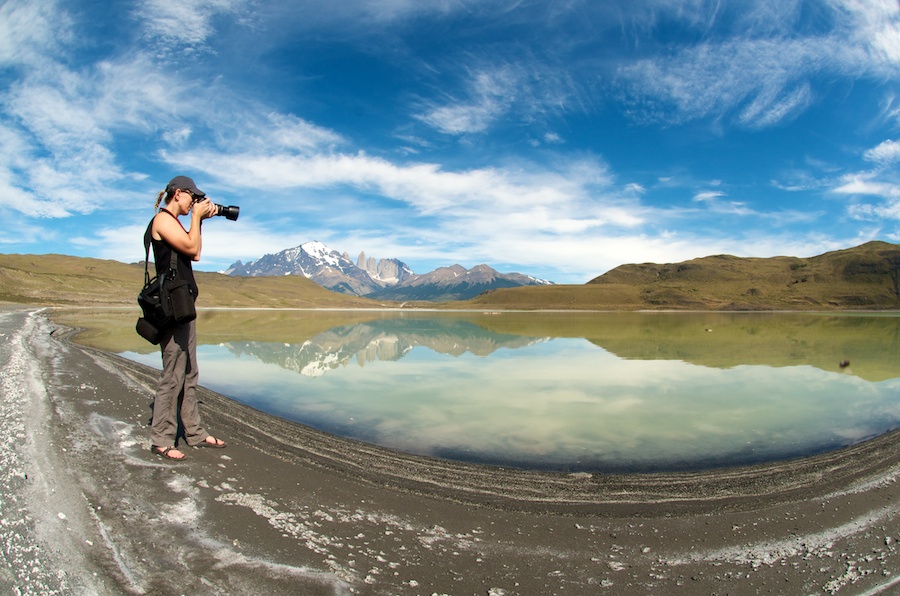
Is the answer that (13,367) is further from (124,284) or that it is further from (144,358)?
(124,284)

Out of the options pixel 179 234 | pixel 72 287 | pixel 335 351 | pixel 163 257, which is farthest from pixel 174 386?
pixel 72 287

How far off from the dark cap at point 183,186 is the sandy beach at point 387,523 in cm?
343

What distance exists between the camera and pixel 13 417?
6602 millimetres

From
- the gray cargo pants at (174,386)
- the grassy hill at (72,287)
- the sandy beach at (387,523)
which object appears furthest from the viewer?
the grassy hill at (72,287)

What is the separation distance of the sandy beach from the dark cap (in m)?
3.43

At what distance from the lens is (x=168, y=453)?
229 inches

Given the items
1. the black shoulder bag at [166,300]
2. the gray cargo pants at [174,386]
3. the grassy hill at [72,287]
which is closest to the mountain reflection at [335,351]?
the gray cargo pants at [174,386]

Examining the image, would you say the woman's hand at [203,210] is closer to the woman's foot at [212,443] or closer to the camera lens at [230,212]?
the camera lens at [230,212]

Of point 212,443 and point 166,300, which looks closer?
point 166,300

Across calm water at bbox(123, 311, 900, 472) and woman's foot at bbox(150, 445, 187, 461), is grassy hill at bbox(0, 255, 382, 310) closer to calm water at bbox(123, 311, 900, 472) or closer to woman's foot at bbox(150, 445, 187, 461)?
calm water at bbox(123, 311, 900, 472)

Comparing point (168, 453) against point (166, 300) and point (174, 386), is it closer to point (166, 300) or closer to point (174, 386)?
point (174, 386)

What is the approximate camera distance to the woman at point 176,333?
5820 millimetres

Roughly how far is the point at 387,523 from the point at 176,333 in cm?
373

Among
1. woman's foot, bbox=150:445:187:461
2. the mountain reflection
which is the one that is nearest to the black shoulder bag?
woman's foot, bbox=150:445:187:461
